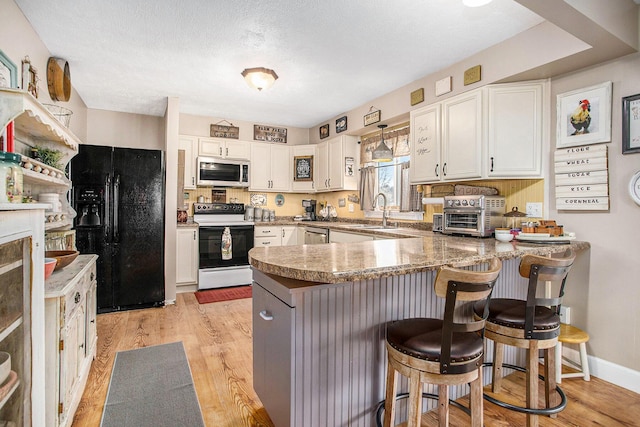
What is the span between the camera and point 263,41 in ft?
8.72

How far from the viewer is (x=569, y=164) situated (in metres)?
2.48

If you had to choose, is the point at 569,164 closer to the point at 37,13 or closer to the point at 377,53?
the point at 377,53

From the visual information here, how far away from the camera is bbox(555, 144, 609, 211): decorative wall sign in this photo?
7.61 feet

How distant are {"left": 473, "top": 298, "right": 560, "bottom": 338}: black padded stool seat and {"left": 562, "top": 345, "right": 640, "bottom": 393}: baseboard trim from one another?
104 centimetres

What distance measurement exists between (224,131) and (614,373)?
Result: 509 cm

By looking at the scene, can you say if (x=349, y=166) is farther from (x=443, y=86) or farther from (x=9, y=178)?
(x=9, y=178)

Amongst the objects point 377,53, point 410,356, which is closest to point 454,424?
point 410,356

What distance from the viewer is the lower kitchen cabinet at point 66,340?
4.94ft

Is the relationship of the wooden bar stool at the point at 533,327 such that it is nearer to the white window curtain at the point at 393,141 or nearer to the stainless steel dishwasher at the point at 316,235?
the white window curtain at the point at 393,141

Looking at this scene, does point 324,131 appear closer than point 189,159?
No

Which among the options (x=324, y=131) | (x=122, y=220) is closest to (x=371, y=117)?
(x=324, y=131)

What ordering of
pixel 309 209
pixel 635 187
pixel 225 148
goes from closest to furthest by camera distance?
pixel 635 187, pixel 225 148, pixel 309 209

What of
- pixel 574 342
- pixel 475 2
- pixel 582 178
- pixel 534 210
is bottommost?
pixel 574 342

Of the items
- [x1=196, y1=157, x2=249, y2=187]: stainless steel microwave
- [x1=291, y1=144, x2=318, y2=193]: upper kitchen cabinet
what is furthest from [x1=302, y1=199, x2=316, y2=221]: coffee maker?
[x1=196, y1=157, x2=249, y2=187]: stainless steel microwave
